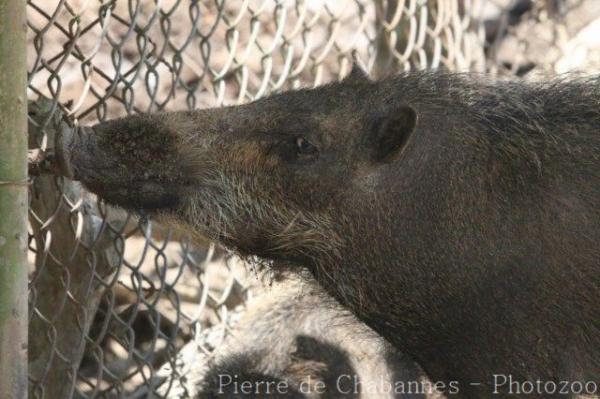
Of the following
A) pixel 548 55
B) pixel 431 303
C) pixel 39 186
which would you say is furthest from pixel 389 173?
pixel 548 55

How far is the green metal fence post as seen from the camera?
3.14 metres

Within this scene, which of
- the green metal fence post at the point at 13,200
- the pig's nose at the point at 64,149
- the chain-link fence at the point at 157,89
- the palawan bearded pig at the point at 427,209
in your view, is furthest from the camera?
the chain-link fence at the point at 157,89

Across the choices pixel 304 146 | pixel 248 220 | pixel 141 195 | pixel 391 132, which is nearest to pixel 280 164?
pixel 304 146

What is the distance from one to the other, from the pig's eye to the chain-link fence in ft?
1.95

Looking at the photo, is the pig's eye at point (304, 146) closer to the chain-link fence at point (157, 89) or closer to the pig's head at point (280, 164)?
the pig's head at point (280, 164)

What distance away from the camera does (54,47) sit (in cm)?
766

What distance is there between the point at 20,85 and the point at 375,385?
8.88 ft

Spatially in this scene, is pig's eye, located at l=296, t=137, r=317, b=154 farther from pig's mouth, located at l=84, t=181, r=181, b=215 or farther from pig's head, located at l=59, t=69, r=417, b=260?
pig's mouth, located at l=84, t=181, r=181, b=215

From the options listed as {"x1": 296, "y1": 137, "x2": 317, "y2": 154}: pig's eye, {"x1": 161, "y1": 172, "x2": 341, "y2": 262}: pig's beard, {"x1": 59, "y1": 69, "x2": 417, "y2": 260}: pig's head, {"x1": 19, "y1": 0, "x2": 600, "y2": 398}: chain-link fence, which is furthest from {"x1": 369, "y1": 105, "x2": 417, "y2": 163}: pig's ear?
{"x1": 19, "y1": 0, "x2": 600, "y2": 398}: chain-link fence

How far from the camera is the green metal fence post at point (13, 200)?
314cm

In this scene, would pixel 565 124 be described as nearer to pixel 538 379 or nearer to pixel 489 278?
pixel 489 278

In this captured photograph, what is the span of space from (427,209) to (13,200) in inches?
66.3

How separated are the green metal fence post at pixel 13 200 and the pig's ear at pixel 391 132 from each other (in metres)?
1.49

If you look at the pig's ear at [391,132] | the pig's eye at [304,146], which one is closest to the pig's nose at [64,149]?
the pig's eye at [304,146]
